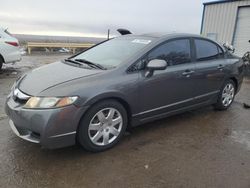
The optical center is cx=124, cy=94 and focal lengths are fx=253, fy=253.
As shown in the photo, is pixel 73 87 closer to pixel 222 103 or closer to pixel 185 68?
pixel 185 68

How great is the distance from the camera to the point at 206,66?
4434 millimetres

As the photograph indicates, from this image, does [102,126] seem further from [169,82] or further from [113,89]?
[169,82]

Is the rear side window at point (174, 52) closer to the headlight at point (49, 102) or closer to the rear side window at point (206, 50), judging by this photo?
the rear side window at point (206, 50)

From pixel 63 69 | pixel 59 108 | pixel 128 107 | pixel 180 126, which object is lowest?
pixel 180 126

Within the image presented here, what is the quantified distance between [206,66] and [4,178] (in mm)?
3504

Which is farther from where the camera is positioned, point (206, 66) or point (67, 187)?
point (206, 66)

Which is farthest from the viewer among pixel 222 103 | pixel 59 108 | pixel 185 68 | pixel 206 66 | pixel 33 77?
pixel 222 103

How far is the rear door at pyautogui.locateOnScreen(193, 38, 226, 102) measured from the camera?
4336mm

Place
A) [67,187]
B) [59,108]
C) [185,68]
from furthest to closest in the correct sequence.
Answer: [185,68] → [59,108] → [67,187]

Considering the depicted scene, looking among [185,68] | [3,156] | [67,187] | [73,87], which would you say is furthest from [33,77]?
[185,68]

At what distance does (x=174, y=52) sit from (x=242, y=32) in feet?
30.9

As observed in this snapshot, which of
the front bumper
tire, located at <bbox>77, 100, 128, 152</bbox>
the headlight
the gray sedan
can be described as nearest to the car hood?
the gray sedan

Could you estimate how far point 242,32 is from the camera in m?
11.9

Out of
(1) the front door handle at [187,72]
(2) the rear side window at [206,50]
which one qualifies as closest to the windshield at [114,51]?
Answer: (1) the front door handle at [187,72]
